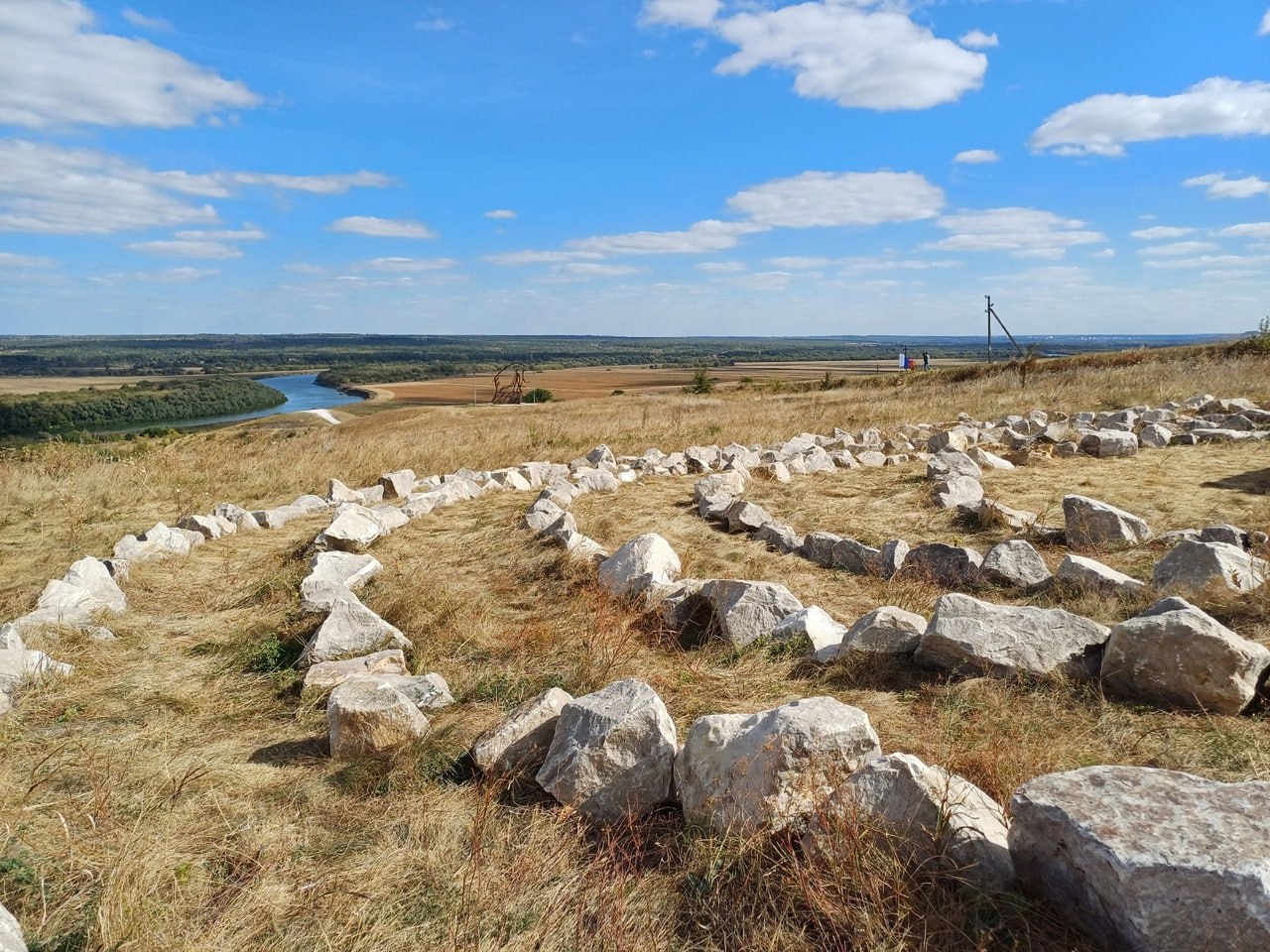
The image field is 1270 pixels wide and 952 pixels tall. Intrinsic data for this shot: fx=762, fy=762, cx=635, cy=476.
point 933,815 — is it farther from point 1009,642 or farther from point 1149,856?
point 1009,642

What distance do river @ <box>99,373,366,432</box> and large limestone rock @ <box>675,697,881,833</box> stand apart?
143ft

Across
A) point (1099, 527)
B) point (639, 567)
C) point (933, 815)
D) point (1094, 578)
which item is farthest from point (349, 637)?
point (1099, 527)

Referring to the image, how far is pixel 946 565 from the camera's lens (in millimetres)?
6137

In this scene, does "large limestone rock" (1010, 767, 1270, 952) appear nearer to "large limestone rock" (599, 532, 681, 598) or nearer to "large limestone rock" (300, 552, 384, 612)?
"large limestone rock" (599, 532, 681, 598)

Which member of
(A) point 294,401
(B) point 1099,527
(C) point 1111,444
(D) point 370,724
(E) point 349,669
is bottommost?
(A) point 294,401

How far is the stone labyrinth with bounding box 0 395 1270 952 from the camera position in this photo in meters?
2.27

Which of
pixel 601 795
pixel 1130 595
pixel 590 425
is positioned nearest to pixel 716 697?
pixel 601 795

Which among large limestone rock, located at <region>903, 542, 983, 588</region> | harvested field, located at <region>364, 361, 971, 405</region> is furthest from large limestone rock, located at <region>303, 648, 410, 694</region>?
harvested field, located at <region>364, 361, 971, 405</region>

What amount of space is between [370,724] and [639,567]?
2638 millimetres

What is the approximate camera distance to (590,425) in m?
19.3

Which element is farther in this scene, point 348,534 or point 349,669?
point 348,534

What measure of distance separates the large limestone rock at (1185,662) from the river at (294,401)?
44289mm

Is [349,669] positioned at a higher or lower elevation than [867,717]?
lower

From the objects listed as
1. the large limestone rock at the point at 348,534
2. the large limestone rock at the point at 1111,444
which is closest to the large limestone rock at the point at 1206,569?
the large limestone rock at the point at 1111,444
